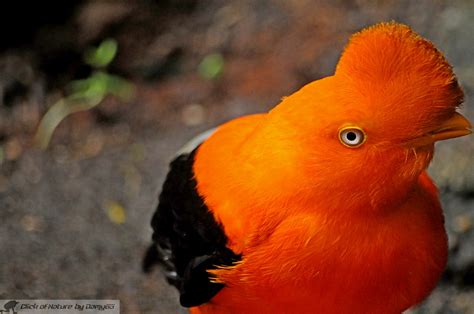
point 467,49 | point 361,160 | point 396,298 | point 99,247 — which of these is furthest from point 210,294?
point 467,49

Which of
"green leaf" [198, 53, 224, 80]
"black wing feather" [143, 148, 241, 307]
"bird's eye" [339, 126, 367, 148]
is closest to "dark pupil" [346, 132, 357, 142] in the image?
"bird's eye" [339, 126, 367, 148]

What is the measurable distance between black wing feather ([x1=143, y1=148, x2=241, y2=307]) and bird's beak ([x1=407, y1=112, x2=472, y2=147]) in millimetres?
871

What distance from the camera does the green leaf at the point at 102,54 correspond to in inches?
214

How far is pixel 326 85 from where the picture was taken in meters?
2.35

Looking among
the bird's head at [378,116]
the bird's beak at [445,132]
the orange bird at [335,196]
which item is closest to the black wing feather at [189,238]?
the orange bird at [335,196]

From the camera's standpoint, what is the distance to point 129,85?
5.61m

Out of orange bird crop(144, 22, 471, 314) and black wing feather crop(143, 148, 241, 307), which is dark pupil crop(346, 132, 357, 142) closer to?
orange bird crop(144, 22, 471, 314)

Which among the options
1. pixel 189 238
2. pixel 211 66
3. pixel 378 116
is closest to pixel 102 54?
pixel 211 66

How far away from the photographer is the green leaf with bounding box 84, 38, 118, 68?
5.44m

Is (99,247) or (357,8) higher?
(357,8)

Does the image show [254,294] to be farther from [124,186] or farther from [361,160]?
[124,186]

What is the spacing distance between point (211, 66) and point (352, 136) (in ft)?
11.5

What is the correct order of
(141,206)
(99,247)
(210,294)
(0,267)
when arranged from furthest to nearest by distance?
(141,206), (99,247), (0,267), (210,294)

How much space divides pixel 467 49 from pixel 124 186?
97.8 inches
